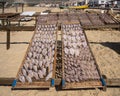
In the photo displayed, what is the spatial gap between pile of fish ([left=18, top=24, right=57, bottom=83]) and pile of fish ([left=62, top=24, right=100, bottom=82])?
649 mm

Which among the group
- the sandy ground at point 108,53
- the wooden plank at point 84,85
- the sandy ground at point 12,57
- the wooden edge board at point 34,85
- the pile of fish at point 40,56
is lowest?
the sandy ground at point 12,57

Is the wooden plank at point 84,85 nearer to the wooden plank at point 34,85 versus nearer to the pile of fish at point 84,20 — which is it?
the wooden plank at point 34,85

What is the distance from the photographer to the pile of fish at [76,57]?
7.66 m

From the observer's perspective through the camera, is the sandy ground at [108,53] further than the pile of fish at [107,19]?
No

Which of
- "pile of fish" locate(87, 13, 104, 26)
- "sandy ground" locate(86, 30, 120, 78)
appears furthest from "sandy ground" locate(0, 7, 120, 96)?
"pile of fish" locate(87, 13, 104, 26)

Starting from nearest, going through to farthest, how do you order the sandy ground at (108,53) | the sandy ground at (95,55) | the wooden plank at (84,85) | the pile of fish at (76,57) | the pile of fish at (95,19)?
the wooden plank at (84,85), the sandy ground at (95,55), the pile of fish at (76,57), the sandy ground at (108,53), the pile of fish at (95,19)

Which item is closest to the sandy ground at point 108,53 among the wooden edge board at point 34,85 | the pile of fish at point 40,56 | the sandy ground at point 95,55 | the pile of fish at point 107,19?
the sandy ground at point 95,55

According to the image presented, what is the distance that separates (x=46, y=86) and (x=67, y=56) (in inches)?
89.1

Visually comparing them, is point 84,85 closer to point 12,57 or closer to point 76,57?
point 76,57

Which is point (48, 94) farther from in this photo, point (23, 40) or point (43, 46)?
point (23, 40)

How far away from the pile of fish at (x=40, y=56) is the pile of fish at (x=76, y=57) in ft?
2.13

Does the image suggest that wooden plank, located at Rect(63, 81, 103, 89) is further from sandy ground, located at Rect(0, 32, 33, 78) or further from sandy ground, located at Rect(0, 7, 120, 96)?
sandy ground, located at Rect(0, 32, 33, 78)

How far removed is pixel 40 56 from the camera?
8953 mm

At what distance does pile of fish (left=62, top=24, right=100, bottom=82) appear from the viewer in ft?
25.1
